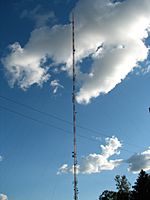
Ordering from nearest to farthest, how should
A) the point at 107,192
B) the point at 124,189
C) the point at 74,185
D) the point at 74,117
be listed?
the point at 74,185 → the point at 74,117 → the point at 124,189 → the point at 107,192

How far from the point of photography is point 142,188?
7325cm

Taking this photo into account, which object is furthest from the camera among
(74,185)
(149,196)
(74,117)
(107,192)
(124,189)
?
(107,192)

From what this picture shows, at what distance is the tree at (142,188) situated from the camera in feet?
238

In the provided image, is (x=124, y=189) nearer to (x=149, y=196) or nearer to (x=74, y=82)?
(x=149, y=196)

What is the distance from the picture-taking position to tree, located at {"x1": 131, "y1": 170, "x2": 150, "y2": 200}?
238 ft

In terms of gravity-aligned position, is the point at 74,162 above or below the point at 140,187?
below

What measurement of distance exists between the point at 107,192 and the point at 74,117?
70410mm

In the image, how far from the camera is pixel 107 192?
108m

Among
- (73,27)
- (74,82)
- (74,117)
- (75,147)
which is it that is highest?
(73,27)

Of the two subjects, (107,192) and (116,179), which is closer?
(116,179)

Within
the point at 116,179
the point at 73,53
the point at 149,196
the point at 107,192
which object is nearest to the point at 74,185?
the point at 73,53

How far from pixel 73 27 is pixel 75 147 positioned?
40.5 feet

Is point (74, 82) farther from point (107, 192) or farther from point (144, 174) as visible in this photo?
point (107, 192)

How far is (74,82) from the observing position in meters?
42.8
